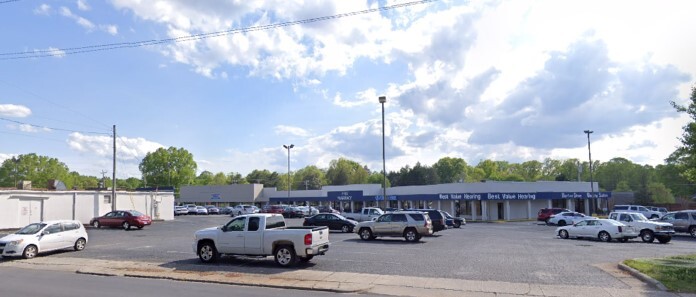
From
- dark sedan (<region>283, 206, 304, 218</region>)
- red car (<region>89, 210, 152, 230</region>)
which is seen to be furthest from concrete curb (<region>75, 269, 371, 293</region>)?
dark sedan (<region>283, 206, 304, 218</region>)

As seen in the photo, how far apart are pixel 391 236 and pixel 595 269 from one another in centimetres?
1187

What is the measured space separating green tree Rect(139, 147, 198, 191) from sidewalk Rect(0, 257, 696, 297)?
105 m

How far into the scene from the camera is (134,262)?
60.4 feet

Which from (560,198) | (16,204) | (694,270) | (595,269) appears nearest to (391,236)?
(595,269)

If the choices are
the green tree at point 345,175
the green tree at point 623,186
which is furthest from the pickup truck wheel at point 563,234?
the green tree at point 345,175

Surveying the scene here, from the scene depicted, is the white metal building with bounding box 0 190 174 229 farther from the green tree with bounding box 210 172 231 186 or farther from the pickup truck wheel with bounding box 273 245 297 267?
the green tree with bounding box 210 172 231 186

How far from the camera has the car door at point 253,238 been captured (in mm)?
16500

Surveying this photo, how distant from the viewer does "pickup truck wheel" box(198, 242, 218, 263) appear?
17312mm

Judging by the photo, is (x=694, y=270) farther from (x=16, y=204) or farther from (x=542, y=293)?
(x=16, y=204)

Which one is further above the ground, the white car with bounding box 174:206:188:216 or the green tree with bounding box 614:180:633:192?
the green tree with bounding box 614:180:633:192

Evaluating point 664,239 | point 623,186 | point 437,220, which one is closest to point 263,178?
point 623,186

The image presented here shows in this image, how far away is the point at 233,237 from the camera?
1689 cm

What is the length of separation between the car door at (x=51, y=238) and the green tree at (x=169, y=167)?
322 ft

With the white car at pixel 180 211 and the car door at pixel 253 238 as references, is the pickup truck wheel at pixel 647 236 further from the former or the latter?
the white car at pixel 180 211
